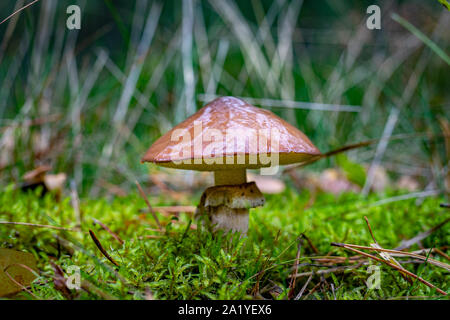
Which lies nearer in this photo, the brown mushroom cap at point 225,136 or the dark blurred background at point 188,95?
the brown mushroom cap at point 225,136

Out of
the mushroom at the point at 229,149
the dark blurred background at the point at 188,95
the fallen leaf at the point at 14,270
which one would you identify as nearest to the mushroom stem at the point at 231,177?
the mushroom at the point at 229,149

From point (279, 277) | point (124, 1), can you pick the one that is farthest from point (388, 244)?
point (124, 1)

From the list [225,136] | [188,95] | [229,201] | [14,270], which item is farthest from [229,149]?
[188,95]

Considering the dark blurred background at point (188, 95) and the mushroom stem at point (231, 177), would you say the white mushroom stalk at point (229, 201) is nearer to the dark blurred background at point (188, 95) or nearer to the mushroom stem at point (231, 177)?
the mushroom stem at point (231, 177)

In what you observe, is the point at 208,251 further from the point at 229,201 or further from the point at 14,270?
the point at 14,270

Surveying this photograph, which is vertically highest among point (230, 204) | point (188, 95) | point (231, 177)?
point (188, 95)
